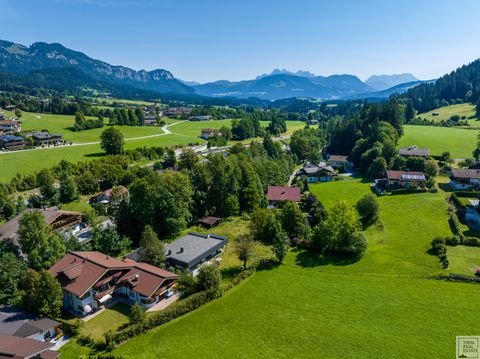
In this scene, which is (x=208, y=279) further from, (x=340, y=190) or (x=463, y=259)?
(x=340, y=190)

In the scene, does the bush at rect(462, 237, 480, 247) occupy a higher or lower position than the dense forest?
lower

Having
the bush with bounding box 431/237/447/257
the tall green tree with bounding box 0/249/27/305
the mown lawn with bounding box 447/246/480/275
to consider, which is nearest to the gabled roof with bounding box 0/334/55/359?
the tall green tree with bounding box 0/249/27/305

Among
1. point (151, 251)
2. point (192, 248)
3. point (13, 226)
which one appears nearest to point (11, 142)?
point (13, 226)

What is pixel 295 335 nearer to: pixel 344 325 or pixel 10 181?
A: pixel 344 325

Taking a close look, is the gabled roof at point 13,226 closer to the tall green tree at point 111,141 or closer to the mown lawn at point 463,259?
the tall green tree at point 111,141

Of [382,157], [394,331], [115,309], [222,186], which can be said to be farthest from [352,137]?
[115,309]

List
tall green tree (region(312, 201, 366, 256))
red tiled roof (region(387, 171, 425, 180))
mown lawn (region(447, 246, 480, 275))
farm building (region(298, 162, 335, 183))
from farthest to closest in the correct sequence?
farm building (region(298, 162, 335, 183)), red tiled roof (region(387, 171, 425, 180)), tall green tree (region(312, 201, 366, 256)), mown lawn (region(447, 246, 480, 275))

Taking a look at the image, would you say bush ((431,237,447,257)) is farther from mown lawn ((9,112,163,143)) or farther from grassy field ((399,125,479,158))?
mown lawn ((9,112,163,143))

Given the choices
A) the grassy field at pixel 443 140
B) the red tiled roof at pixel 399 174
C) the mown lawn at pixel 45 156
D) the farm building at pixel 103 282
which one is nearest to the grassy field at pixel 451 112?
the grassy field at pixel 443 140
